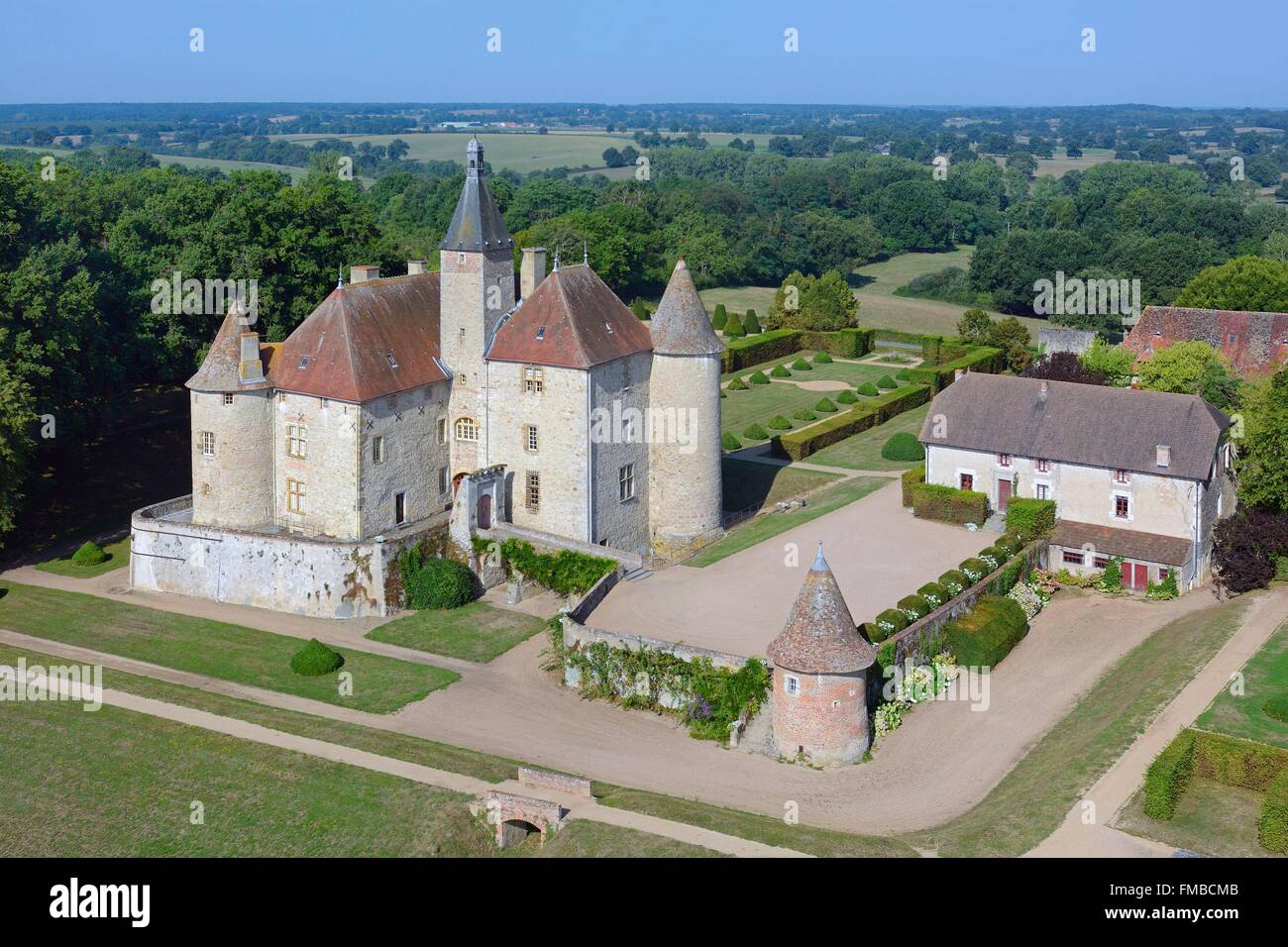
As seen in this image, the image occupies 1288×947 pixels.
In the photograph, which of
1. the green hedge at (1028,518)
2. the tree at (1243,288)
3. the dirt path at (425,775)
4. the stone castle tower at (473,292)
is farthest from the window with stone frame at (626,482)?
the tree at (1243,288)

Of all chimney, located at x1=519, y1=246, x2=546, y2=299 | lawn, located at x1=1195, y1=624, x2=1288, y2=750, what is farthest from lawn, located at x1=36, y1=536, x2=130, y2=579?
lawn, located at x1=1195, y1=624, x2=1288, y2=750

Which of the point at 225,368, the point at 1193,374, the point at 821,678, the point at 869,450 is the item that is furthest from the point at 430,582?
the point at 1193,374

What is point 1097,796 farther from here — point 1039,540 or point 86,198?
point 86,198

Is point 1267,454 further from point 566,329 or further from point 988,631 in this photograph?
point 566,329

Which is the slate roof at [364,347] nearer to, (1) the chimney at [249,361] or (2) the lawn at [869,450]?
(1) the chimney at [249,361]

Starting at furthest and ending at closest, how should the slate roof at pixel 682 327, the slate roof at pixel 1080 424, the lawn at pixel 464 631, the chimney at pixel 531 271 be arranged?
1. the chimney at pixel 531 271
2. the slate roof at pixel 682 327
3. the slate roof at pixel 1080 424
4. the lawn at pixel 464 631

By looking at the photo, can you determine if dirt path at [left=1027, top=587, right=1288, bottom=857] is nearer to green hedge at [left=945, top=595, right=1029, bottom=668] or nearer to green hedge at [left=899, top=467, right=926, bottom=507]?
green hedge at [left=945, top=595, right=1029, bottom=668]
